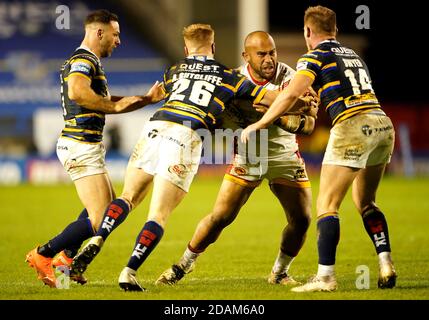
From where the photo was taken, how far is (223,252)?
1057 centimetres

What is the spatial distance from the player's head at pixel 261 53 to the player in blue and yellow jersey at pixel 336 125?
1.53ft

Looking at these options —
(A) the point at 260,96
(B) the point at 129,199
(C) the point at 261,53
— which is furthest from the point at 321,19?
(B) the point at 129,199

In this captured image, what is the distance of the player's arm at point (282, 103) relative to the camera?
7027mm

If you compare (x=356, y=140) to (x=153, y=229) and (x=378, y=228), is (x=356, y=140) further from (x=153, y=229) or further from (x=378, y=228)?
(x=153, y=229)

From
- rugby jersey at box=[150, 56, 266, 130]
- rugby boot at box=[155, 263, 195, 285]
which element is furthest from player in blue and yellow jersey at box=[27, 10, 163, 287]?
rugby boot at box=[155, 263, 195, 285]

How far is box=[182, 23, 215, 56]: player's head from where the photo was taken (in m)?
7.40

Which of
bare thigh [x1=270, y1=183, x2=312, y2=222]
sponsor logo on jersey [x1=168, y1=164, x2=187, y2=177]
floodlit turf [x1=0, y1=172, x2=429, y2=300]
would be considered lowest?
floodlit turf [x1=0, y1=172, x2=429, y2=300]

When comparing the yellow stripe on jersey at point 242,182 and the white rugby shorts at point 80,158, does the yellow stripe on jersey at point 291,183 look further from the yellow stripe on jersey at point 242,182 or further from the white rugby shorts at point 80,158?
the white rugby shorts at point 80,158

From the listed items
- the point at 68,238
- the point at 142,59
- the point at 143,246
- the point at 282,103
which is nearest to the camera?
the point at 143,246

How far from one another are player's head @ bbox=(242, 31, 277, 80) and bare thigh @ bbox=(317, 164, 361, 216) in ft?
3.98

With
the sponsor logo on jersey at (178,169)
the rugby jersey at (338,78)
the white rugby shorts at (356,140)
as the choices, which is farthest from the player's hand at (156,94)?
the white rugby shorts at (356,140)

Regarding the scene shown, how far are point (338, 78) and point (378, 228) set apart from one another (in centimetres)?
141

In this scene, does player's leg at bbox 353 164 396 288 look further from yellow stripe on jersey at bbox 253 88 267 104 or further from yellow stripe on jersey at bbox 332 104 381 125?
yellow stripe on jersey at bbox 253 88 267 104

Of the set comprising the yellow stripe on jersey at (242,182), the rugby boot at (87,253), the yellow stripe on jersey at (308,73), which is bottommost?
the rugby boot at (87,253)
